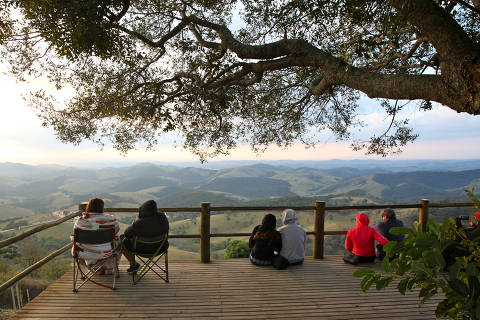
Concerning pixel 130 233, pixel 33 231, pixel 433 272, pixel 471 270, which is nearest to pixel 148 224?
pixel 130 233

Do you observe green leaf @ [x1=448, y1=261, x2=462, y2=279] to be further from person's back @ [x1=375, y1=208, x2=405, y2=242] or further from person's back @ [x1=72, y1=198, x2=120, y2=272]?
person's back @ [x1=375, y1=208, x2=405, y2=242]

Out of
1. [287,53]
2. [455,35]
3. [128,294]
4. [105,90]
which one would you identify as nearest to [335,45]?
[287,53]

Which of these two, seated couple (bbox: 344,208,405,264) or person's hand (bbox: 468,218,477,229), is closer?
person's hand (bbox: 468,218,477,229)

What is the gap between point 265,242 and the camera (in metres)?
5.35

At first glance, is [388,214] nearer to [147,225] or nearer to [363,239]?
[363,239]

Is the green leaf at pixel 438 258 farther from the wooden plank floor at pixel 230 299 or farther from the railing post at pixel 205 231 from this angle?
the railing post at pixel 205 231

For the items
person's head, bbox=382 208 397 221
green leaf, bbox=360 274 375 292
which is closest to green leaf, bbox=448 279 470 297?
green leaf, bbox=360 274 375 292

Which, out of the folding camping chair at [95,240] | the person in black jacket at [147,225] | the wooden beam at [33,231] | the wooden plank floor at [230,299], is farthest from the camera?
the person in black jacket at [147,225]

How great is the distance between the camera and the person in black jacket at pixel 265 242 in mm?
5285

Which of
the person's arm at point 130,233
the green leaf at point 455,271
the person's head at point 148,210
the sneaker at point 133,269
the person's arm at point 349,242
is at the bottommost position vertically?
the sneaker at point 133,269

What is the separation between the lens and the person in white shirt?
A: 17.4ft

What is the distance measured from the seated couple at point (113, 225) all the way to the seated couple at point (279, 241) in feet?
5.58

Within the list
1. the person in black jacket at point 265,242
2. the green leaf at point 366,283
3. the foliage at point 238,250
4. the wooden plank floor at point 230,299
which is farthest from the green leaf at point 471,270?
the foliage at point 238,250

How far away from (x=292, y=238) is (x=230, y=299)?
166cm
